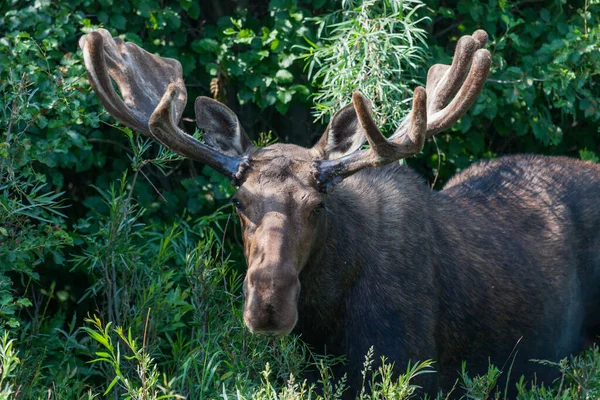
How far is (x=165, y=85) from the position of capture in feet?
16.9

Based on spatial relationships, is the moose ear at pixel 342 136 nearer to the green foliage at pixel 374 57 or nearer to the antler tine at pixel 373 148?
the antler tine at pixel 373 148

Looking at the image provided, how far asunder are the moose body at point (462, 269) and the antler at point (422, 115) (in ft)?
0.86

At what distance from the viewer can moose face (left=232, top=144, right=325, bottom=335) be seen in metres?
3.91

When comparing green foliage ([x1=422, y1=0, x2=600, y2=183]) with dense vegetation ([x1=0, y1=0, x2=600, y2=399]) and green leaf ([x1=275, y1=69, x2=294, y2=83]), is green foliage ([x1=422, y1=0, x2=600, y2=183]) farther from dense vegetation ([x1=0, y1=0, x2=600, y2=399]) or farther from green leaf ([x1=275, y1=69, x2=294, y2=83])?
green leaf ([x1=275, y1=69, x2=294, y2=83])

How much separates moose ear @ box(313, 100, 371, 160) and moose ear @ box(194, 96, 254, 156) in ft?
1.30

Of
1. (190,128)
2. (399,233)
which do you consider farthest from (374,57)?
(190,128)

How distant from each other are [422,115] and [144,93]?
167 centimetres

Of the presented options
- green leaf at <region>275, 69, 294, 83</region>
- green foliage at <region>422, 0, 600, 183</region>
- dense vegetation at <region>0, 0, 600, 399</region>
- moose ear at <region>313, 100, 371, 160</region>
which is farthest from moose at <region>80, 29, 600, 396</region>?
green leaf at <region>275, 69, 294, 83</region>

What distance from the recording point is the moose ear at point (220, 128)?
471 cm

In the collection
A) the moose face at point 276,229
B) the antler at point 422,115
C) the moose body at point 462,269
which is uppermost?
the antler at point 422,115

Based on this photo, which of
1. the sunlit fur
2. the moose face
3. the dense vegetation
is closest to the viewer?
the moose face

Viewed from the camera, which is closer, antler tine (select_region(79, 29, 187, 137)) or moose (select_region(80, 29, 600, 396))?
moose (select_region(80, 29, 600, 396))

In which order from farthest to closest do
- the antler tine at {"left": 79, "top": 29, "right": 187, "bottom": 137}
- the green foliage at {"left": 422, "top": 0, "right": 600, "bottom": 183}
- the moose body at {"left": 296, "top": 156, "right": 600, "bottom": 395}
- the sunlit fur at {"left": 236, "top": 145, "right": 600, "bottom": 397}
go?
1. the green foliage at {"left": 422, "top": 0, "right": 600, "bottom": 183}
2. the moose body at {"left": 296, "top": 156, "right": 600, "bottom": 395}
3. the antler tine at {"left": 79, "top": 29, "right": 187, "bottom": 137}
4. the sunlit fur at {"left": 236, "top": 145, "right": 600, "bottom": 397}

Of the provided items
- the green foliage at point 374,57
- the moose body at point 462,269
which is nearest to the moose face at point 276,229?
the moose body at point 462,269
